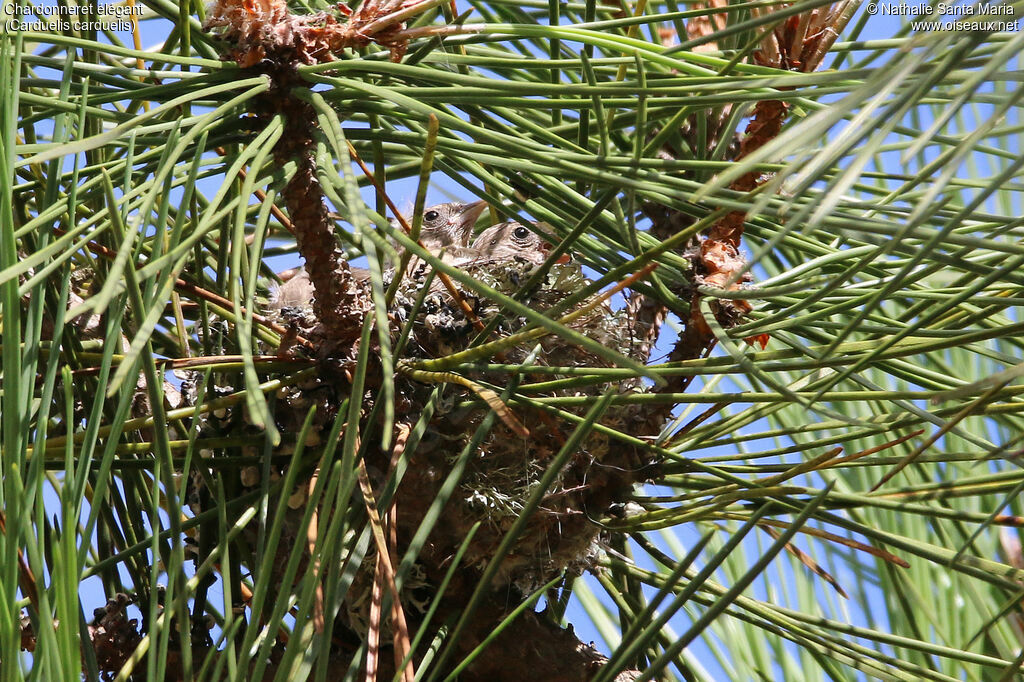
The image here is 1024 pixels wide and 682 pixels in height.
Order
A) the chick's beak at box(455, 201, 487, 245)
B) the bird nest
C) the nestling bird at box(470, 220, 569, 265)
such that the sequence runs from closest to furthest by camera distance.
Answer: the bird nest, the nestling bird at box(470, 220, 569, 265), the chick's beak at box(455, 201, 487, 245)

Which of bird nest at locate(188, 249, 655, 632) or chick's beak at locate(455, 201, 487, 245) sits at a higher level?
chick's beak at locate(455, 201, 487, 245)

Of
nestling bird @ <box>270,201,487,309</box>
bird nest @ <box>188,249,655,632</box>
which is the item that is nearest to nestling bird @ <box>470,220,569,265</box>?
nestling bird @ <box>270,201,487,309</box>

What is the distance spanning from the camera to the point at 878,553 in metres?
0.85

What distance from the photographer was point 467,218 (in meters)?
2.32

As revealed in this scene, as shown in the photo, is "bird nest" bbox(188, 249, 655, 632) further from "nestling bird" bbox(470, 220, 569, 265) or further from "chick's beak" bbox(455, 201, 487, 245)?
"chick's beak" bbox(455, 201, 487, 245)

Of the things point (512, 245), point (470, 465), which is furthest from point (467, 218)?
point (470, 465)

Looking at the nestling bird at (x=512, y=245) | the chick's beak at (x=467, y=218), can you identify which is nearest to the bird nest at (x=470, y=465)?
the nestling bird at (x=512, y=245)

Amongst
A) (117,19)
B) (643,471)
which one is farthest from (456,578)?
(117,19)

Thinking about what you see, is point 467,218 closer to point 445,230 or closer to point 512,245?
point 445,230

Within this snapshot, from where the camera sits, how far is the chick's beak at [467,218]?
2.15 meters

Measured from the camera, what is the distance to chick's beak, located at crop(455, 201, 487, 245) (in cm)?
215

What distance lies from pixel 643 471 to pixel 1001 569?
37 cm

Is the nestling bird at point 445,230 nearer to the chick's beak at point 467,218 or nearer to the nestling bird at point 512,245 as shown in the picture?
the chick's beak at point 467,218

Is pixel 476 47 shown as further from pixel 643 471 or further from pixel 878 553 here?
pixel 878 553
